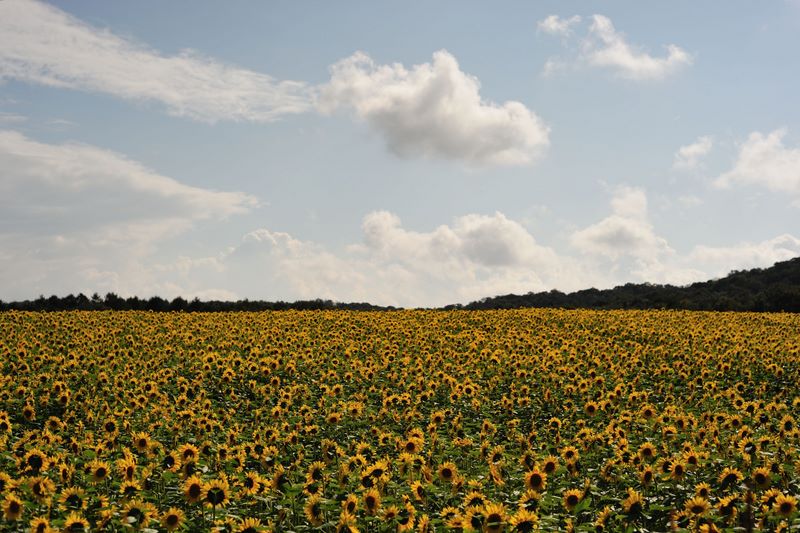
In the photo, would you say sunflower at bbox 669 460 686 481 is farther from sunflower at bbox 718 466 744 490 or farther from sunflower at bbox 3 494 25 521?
sunflower at bbox 3 494 25 521

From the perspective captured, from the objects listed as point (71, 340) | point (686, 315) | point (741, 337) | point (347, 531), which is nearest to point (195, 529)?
point (347, 531)

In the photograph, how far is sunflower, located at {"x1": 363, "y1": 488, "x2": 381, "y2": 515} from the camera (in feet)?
30.3

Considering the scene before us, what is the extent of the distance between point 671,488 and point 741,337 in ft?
63.3

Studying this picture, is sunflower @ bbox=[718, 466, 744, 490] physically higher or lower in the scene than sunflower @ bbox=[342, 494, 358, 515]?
higher

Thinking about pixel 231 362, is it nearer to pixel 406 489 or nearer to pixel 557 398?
pixel 557 398

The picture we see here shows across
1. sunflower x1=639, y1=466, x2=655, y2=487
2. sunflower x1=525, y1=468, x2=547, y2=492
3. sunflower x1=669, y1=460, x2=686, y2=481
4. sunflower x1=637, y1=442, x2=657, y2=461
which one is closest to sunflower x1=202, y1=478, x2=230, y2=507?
sunflower x1=525, y1=468, x2=547, y2=492

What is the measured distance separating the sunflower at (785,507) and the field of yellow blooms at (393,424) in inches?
0.6

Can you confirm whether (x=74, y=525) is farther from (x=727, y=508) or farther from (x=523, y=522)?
(x=727, y=508)

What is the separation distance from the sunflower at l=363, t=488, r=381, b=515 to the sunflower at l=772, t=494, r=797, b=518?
4.91 metres

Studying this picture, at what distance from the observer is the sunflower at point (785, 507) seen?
8859 mm

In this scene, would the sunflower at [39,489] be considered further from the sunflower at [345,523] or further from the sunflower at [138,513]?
the sunflower at [345,523]

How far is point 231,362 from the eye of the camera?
21875 millimetres

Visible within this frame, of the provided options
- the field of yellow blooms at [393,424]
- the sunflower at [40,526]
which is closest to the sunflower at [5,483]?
the field of yellow blooms at [393,424]

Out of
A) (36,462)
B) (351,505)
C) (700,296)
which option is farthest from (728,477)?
(700,296)
